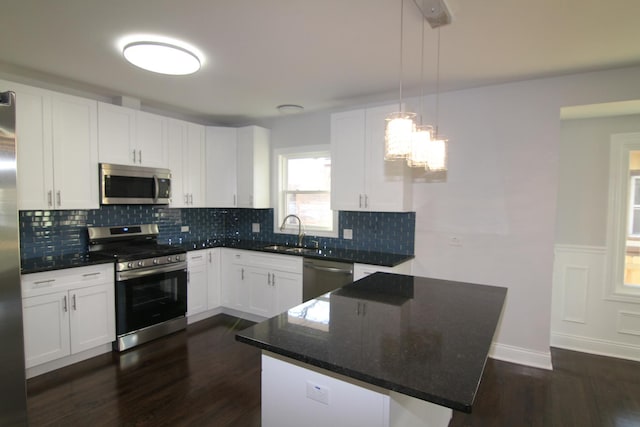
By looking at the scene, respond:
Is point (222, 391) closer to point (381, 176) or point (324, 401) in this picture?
point (324, 401)

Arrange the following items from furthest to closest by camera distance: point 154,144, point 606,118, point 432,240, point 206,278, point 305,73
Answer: point 206,278
point 154,144
point 432,240
point 606,118
point 305,73

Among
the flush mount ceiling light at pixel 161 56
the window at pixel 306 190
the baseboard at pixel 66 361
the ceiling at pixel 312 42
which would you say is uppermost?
the ceiling at pixel 312 42

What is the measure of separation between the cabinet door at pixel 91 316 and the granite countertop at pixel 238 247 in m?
0.26

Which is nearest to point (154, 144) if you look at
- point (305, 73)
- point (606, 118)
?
point (305, 73)

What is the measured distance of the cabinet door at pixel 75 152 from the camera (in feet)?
9.88

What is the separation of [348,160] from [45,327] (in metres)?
3.08

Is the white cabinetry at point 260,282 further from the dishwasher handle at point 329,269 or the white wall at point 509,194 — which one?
the white wall at point 509,194

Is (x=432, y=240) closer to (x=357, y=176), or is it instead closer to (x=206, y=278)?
(x=357, y=176)

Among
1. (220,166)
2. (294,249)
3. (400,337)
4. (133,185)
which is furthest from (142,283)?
(400,337)

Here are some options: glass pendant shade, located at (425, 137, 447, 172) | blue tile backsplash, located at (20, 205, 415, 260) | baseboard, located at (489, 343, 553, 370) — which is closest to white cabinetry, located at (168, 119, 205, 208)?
blue tile backsplash, located at (20, 205, 415, 260)

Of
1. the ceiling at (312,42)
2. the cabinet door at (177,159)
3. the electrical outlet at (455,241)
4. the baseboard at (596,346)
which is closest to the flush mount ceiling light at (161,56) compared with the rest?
the ceiling at (312,42)

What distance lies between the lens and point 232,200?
450 centimetres

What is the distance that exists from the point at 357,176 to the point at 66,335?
3.02 metres

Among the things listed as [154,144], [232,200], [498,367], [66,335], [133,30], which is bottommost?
[498,367]
